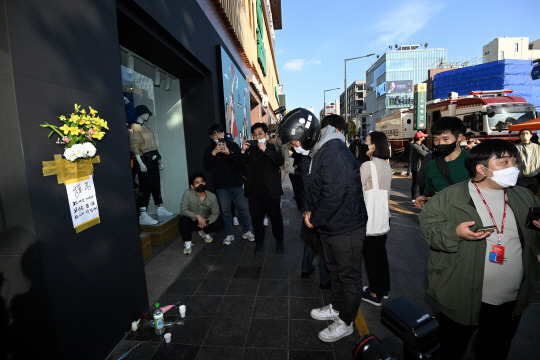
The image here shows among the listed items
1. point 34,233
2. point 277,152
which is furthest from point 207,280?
point 34,233

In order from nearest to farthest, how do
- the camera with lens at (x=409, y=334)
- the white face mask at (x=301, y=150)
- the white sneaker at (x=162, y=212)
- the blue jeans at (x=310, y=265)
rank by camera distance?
1. the camera with lens at (x=409, y=334)
2. the white face mask at (x=301, y=150)
3. the blue jeans at (x=310, y=265)
4. the white sneaker at (x=162, y=212)

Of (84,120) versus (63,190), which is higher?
(84,120)

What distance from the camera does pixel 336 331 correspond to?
104 inches

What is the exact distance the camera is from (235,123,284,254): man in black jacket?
4.37 m

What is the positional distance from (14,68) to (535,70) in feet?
35.8

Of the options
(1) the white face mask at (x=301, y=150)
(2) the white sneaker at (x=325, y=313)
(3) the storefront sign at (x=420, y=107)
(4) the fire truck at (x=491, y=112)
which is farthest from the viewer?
(3) the storefront sign at (x=420, y=107)

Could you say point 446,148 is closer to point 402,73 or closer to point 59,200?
point 59,200

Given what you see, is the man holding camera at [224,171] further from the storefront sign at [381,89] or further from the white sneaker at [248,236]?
the storefront sign at [381,89]

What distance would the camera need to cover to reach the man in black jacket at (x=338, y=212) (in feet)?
7.86

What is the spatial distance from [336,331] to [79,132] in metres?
2.81

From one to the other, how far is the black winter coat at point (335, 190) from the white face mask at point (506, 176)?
97 cm

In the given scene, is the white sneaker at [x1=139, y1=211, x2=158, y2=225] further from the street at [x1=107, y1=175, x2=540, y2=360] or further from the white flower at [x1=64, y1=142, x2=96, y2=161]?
the white flower at [x1=64, y1=142, x2=96, y2=161]

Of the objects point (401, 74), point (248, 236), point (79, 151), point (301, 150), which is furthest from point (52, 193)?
point (401, 74)

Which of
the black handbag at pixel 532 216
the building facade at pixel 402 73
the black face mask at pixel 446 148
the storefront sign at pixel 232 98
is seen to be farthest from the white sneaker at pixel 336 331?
the building facade at pixel 402 73
